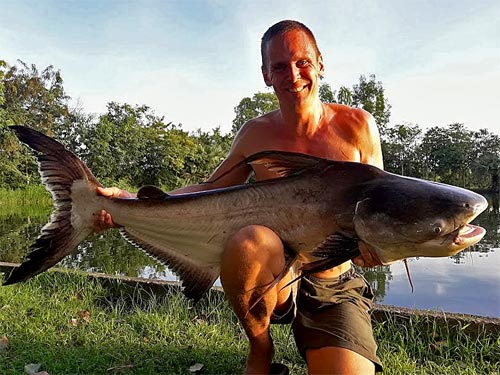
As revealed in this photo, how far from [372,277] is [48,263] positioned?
18.1 ft

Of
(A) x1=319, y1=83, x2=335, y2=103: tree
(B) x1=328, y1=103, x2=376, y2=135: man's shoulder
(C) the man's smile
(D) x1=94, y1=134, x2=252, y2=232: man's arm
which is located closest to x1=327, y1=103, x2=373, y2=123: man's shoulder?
(B) x1=328, y1=103, x2=376, y2=135: man's shoulder

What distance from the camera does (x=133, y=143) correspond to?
96.8ft

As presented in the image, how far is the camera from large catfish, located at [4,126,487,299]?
5.99ft

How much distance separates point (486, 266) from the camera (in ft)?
27.0

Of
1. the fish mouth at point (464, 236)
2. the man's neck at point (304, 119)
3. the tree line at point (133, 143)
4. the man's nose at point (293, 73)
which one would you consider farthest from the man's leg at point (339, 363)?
the tree line at point (133, 143)

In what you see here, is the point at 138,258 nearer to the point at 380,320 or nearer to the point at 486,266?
the point at 380,320

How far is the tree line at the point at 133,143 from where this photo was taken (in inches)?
981

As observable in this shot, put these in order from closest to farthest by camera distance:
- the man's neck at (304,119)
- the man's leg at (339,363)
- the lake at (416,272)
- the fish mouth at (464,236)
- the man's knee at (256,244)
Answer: the fish mouth at (464,236), the man's knee at (256,244), the man's leg at (339,363), the man's neck at (304,119), the lake at (416,272)

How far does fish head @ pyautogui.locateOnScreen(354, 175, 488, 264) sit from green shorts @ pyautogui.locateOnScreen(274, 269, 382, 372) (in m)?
0.58

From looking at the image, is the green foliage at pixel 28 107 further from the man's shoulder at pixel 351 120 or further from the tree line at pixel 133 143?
the man's shoulder at pixel 351 120

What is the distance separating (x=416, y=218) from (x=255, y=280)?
785mm

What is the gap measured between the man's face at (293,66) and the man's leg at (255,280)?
0.87 metres

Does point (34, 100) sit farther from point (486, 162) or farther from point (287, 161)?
point (486, 162)

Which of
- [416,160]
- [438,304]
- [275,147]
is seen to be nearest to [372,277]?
[438,304]
